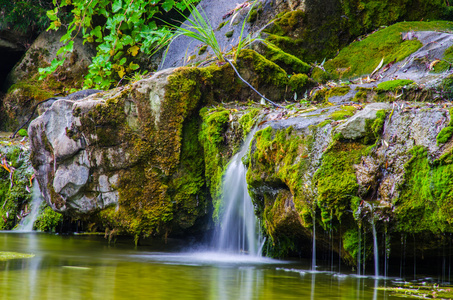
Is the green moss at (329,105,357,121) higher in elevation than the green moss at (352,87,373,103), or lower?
lower

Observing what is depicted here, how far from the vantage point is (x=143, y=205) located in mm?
4855

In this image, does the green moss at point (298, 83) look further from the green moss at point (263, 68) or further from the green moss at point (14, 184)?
the green moss at point (14, 184)

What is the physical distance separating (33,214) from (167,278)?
434cm

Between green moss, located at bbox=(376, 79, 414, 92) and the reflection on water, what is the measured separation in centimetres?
215

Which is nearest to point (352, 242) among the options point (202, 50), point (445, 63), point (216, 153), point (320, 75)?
point (216, 153)

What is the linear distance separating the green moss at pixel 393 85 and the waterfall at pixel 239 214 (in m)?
1.61

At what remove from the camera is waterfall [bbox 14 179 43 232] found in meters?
6.65

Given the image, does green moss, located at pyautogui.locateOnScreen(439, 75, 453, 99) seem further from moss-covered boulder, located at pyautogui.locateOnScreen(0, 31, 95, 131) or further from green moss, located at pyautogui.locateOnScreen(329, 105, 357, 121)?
moss-covered boulder, located at pyautogui.locateOnScreen(0, 31, 95, 131)

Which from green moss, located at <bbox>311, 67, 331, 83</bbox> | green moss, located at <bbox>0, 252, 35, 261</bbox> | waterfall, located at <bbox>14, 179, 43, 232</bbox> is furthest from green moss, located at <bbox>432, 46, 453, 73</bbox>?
waterfall, located at <bbox>14, 179, 43, 232</bbox>

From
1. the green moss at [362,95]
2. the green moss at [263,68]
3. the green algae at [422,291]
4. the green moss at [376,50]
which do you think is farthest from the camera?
the green moss at [376,50]

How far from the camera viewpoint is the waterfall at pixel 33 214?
6.65m

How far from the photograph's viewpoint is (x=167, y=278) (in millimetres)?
3160

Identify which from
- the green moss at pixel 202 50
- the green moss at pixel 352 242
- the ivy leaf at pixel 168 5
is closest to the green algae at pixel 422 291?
the green moss at pixel 352 242

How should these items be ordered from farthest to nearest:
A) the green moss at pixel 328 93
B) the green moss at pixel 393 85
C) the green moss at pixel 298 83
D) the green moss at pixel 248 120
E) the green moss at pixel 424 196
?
1. the green moss at pixel 298 83
2. the green moss at pixel 328 93
3. the green moss at pixel 393 85
4. the green moss at pixel 248 120
5. the green moss at pixel 424 196
